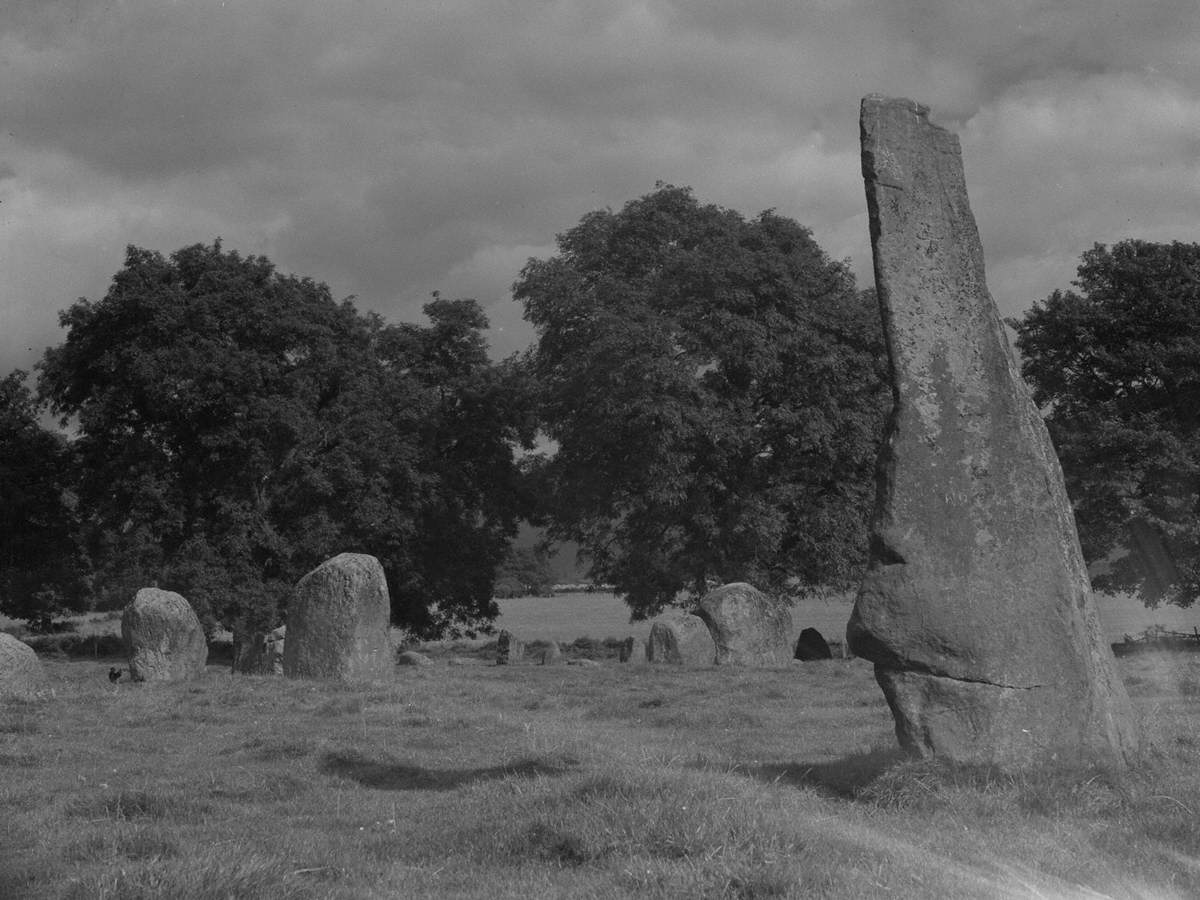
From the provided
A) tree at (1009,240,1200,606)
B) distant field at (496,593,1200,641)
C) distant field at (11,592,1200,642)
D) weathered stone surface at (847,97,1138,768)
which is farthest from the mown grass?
distant field at (11,592,1200,642)

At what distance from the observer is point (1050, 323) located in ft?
112

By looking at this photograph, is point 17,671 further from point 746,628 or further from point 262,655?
point 746,628

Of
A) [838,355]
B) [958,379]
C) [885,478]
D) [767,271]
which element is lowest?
[885,478]

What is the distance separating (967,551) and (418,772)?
219 inches

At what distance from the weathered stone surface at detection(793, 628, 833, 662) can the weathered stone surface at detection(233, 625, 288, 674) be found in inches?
547

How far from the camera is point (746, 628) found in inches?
1175

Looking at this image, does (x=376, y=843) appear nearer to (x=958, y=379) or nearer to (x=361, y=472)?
(x=958, y=379)

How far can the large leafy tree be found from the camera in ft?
115

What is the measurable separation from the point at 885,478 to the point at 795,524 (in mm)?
25808

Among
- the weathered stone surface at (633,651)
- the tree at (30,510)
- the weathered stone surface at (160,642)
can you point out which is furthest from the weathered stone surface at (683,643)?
the tree at (30,510)

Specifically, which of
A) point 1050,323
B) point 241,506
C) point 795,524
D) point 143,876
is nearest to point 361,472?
point 241,506

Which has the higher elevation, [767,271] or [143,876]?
[767,271]

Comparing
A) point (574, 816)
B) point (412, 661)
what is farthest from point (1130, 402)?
point (574, 816)

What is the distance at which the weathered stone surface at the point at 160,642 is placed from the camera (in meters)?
24.8
